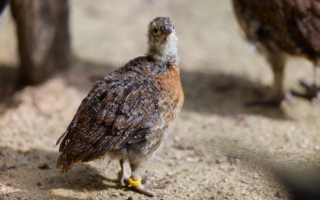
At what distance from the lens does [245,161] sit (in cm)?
327

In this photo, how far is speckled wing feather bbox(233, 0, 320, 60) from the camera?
14.4 ft

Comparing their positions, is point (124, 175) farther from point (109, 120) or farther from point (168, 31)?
point (168, 31)

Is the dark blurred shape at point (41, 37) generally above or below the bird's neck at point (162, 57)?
above

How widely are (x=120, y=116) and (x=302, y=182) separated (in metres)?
1.59

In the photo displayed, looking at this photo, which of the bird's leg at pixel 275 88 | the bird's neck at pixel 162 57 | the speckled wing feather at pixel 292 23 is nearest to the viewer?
the bird's neck at pixel 162 57

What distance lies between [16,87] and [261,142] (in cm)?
455

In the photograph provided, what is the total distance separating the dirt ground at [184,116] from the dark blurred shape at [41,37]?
30cm

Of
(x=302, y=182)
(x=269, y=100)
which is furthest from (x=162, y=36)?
(x=269, y=100)

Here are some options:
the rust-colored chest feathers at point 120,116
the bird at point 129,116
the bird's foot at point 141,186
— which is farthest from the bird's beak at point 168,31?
the bird's foot at point 141,186

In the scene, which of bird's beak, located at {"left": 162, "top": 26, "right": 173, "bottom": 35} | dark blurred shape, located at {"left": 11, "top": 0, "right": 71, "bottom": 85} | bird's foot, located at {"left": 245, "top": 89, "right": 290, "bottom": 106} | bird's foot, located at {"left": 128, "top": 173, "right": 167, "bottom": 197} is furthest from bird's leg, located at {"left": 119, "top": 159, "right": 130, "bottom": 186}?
dark blurred shape, located at {"left": 11, "top": 0, "right": 71, "bottom": 85}

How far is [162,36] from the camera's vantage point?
10.2 ft

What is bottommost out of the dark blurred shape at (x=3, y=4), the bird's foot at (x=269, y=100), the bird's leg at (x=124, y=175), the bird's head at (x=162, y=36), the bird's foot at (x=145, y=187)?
the bird's foot at (x=145, y=187)

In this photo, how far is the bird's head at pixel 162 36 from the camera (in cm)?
307

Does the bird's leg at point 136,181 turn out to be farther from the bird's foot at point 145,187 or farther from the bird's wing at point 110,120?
the bird's wing at point 110,120
